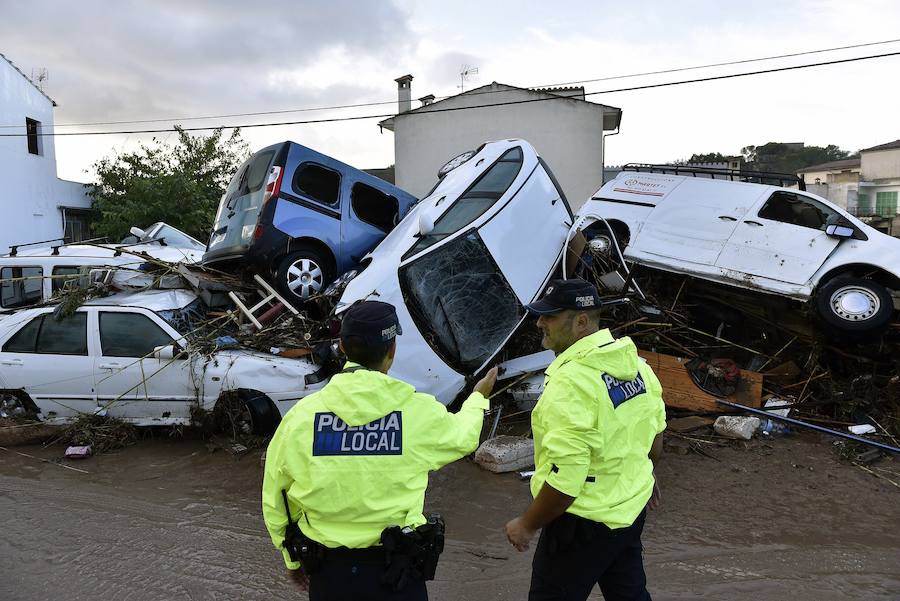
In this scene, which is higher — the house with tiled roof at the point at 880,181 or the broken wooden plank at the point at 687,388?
the house with tiled roof at the point at 880,181

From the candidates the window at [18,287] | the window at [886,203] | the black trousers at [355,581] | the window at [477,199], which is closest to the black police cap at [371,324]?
the black trousers at [355,581]

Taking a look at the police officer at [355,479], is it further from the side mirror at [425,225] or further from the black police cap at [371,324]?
the side mirror at [425,225]

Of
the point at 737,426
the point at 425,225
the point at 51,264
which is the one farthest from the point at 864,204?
the point at 51,264

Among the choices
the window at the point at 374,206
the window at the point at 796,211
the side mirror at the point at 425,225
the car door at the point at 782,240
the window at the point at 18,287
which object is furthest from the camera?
the window at the point at 18,287

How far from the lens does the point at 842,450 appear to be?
5.48 m

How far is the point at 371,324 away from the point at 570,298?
0.72m

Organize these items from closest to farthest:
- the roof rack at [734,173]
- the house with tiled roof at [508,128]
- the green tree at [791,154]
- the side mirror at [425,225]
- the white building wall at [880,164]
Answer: the side mirror at [425,225]
the roof rack at [734,173]
the house with tiled roof at [508,128]
the white building wall at [880,164]
the green tree at [791,154]

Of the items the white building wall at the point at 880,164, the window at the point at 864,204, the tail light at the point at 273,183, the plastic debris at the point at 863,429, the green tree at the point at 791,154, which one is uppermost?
the green tree at the point at 791,154

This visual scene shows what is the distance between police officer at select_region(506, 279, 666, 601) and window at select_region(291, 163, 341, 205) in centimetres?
546

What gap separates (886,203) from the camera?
4028 centimetres

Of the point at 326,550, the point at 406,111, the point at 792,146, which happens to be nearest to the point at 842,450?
the point at 326,550

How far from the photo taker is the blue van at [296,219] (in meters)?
6.96

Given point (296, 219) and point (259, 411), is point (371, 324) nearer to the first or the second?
point (259, 411)

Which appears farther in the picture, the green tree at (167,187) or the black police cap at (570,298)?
the green tree at (167,187)
